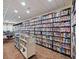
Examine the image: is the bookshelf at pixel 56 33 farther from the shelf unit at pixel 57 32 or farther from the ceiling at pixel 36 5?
the ceiling at pixel 36 5

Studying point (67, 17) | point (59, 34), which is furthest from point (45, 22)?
point (67, 17)

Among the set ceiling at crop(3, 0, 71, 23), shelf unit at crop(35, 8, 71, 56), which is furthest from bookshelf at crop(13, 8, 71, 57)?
ceiling at crop(3, 0, 71, 23)

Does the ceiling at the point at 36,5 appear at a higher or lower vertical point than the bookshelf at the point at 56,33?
higher

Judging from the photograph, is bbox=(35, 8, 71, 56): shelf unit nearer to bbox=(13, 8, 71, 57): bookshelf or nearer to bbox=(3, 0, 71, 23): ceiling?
bbox=(13, 8, 71, 57): bookshelf

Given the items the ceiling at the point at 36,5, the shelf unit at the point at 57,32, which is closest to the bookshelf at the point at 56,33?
the shelf unit at the point at 57,32

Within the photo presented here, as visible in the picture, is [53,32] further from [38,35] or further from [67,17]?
[38,35]

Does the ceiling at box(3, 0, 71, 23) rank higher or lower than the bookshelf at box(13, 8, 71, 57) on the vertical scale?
higher

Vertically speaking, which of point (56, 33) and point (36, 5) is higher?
point (36, 5)

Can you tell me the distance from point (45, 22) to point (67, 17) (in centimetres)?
235

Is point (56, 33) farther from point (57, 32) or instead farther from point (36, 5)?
point (36, 5)

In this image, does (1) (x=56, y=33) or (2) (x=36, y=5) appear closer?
(2) (x=36, y=5)

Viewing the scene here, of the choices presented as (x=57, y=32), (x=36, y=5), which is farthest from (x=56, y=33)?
(x=36, y=5)

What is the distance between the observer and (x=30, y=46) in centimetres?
451

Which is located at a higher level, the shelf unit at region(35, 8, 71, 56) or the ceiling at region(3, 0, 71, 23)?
the ceiling at region(3, 0, 71, 23)
